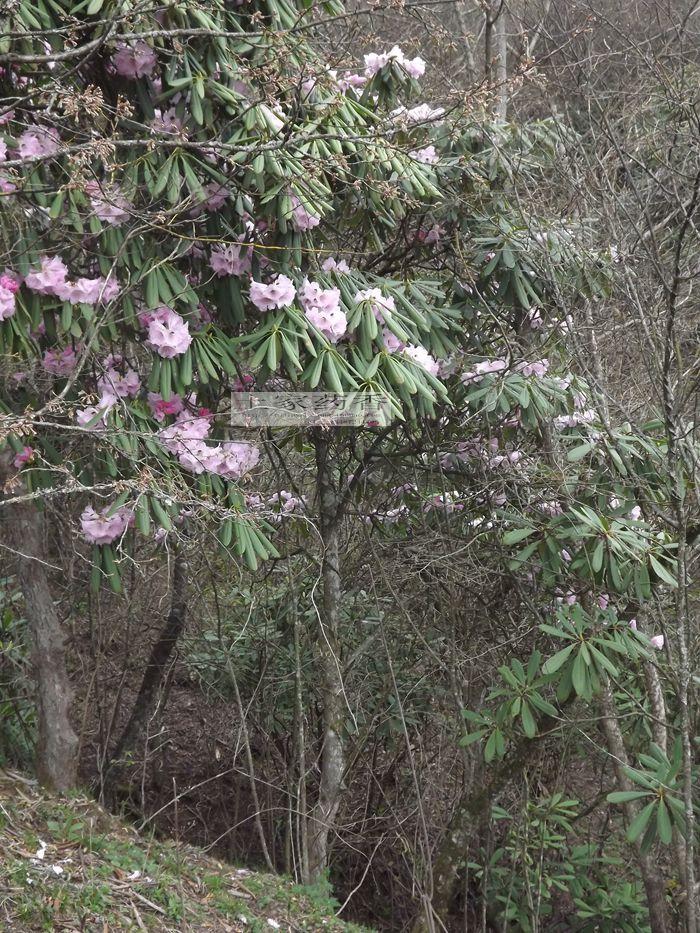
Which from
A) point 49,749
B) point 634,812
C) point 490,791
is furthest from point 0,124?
point 634,812

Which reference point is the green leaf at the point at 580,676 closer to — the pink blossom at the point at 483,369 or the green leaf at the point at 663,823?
the green leaf at the point at 663,823

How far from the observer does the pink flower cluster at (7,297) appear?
2.72 m

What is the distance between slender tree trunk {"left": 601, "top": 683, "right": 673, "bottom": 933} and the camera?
398 centimetres

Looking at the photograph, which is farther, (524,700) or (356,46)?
(356,46)

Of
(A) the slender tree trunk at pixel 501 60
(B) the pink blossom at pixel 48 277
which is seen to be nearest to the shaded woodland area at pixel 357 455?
(B) the pink blossom at pixel 48 277

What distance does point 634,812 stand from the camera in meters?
3.98

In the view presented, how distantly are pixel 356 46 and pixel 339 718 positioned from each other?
3.86 metres

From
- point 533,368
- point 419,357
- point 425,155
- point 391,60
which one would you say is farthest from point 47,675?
point 391,60

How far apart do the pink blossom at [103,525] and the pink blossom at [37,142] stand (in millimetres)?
1095

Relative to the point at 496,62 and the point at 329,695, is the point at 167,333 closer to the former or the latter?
the point at 329,695

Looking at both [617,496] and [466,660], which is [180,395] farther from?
[466,660]

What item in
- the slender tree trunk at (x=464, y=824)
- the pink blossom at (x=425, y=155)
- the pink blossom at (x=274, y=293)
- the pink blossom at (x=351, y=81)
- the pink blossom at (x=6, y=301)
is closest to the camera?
the pink blossom at (x=6, y=301)

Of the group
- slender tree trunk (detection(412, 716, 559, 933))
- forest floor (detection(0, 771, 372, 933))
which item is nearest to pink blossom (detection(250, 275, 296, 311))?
forest floor (detection(0, 771, 372, 933))

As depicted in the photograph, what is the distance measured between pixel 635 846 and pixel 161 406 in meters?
2.81
